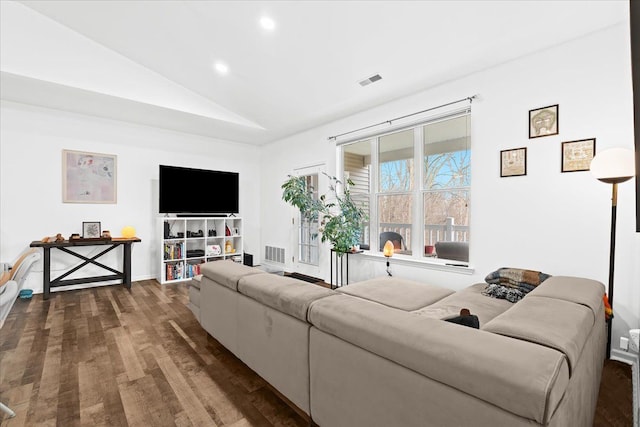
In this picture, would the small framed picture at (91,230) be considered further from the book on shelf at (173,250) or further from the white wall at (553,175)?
the white wall at (553,175)

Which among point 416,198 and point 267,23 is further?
point 416,198

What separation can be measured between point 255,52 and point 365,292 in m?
2.98

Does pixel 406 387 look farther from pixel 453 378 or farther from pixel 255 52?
pixel 255 52

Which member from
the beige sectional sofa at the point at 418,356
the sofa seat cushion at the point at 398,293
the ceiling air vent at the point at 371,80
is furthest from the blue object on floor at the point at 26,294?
the ceiling air vent at the point at 371,80

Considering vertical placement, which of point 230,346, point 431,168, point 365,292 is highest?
point 431,168

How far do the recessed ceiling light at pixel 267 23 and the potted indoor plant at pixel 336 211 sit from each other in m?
2.12

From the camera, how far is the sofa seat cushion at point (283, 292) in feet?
5.41

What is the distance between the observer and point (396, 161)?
14.0ft

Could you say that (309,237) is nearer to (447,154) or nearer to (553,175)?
(447,154)

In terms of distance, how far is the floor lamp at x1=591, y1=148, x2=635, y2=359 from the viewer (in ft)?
7.27

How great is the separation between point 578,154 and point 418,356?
8.94 ft

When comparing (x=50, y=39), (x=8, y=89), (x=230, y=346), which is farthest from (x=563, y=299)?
(x=8, y=89)

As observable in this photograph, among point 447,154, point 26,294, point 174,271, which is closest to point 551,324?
point 447,154

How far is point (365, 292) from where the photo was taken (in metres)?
2.88
